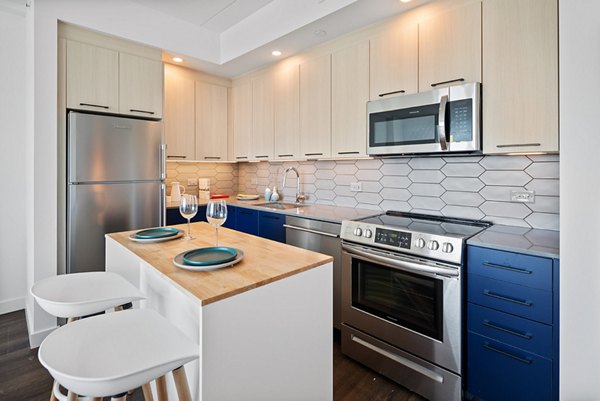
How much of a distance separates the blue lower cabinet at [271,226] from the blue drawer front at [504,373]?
1.66 metres

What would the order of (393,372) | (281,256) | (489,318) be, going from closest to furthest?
(281,256) → (489,318) → (393,372)

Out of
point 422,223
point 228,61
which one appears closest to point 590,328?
→ point 422,223

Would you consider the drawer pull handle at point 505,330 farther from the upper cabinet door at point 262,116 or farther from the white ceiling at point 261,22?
the upper cabinet door at point 262,116

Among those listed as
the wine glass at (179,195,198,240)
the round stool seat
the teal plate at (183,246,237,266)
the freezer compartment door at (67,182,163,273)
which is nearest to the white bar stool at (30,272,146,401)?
the round stool seat

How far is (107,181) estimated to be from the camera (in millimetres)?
2725

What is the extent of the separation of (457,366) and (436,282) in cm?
45

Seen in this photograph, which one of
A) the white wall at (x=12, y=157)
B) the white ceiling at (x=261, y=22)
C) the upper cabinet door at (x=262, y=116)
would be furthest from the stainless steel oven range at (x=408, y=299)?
the white wall at (x=12, y=157)

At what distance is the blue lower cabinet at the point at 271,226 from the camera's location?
2.88 meters

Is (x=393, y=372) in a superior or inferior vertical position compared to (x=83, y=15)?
inferior

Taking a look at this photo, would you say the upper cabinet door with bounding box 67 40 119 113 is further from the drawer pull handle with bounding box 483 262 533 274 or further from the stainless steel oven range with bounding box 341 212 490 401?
the drawer pull handle with bounding box 483 262 533 274

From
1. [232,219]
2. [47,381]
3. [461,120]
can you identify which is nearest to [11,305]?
[47,381]

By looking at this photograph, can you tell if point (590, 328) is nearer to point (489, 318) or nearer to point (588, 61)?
point (489, 318)

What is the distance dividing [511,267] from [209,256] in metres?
1.45

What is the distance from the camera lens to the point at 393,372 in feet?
6.46
